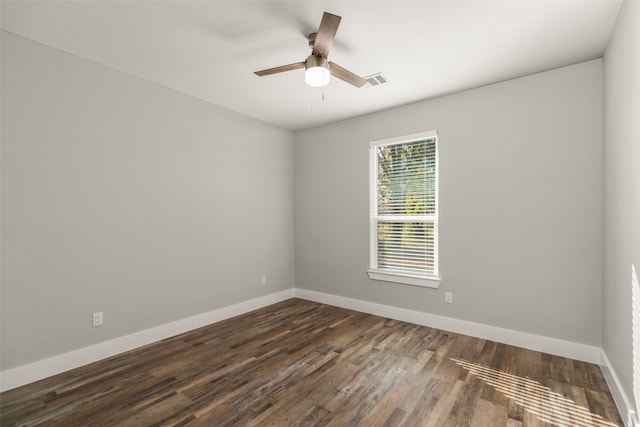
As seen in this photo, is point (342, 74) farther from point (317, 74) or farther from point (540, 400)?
point (540, 400)

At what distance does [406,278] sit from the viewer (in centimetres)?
389

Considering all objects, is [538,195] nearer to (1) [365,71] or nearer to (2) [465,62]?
(2) [465,62]

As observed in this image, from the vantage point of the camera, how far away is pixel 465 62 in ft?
9.30

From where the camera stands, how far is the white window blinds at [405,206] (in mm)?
3760

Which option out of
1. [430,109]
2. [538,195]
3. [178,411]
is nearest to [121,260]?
[178,411]

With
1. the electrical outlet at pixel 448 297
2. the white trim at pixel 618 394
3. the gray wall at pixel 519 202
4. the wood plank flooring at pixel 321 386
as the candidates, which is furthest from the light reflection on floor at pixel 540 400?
the electrical outlet at pixel 448 297

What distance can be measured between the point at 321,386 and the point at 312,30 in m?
2.75

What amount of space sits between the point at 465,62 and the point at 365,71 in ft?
2.98

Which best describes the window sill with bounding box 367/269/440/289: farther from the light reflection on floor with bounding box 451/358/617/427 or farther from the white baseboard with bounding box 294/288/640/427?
the light reflection on floor with bounding box 451/358/617/427

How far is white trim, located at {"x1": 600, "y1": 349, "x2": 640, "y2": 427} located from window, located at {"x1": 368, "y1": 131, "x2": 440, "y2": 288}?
151cm

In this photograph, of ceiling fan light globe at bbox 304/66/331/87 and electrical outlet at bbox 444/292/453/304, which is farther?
electrical outlet at bbox 444/292/453/304

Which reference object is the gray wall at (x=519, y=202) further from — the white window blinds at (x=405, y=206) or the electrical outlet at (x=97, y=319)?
the electrical outlet at (x=97, y=319)

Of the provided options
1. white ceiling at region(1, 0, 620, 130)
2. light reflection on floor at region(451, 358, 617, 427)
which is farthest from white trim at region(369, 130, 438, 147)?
light reflection on floor at region(451, 358, 617, 427)

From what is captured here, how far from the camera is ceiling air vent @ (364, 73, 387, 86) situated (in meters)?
3.11
